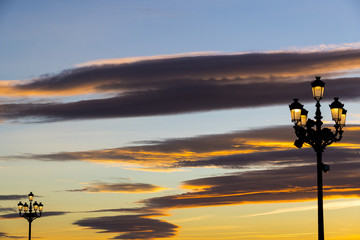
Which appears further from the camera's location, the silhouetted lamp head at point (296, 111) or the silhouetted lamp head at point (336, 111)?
the silhouetted lamp head at point (336, 111)

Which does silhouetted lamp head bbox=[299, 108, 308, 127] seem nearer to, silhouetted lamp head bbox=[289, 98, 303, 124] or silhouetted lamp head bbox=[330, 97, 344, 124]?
silhouetted lamp head bbox=[289, 98, 303, 124]

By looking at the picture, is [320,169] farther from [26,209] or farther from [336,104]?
[26,209]

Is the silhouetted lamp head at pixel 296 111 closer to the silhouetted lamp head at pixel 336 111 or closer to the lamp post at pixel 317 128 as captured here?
the lamp post at pixel 317 128

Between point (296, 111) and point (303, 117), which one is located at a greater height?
point (296, 111)

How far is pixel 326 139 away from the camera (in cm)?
1933

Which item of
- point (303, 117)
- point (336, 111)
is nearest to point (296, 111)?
point (303, 117)

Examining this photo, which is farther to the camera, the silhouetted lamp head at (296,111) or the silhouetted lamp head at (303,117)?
the silhouetted lamp head at (303,117)

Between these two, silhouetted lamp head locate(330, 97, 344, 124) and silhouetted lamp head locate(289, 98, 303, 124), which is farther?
silhouetted lamp head locate(330, 97, 344, 124)

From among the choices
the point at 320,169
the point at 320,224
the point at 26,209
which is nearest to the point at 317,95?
the point at 320,169

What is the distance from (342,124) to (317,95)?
1325 mm

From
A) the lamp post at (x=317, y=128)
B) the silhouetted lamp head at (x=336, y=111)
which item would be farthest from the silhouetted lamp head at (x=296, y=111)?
the silhouetted lamp head at (x=336, y=111)

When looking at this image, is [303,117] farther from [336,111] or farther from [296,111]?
[336,111]

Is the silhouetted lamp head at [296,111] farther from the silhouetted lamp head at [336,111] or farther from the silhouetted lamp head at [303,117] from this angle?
the silhouetted lamp head at [336,111]

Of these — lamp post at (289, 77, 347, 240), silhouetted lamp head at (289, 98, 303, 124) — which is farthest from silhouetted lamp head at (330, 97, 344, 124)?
silhouetted lamp head at (289, 98, 303, 124)
